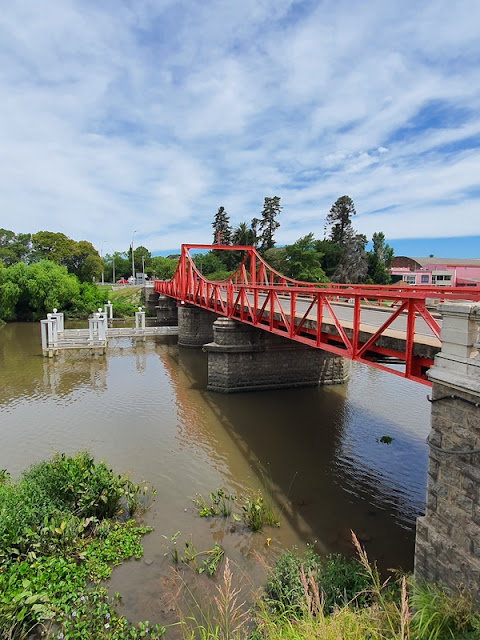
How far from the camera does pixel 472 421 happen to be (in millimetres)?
4773

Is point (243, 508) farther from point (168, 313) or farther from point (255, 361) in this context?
point (168, 313)

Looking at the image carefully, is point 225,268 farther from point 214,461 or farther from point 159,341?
point 214,461

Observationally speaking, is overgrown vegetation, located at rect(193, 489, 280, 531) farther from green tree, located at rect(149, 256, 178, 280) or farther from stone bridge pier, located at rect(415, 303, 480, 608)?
green tree, located at rect(149, 256, 178, 280)

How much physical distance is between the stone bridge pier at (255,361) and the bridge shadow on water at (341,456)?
0.47 m

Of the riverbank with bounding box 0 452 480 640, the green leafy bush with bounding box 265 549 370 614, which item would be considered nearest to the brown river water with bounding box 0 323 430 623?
the riverbank with bounding box 0 452 480 640

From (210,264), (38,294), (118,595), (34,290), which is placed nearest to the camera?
(118,595)

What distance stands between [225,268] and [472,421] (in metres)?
64.8

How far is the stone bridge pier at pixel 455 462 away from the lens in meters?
4.74

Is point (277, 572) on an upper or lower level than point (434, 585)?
lower

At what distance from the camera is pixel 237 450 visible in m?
11.8

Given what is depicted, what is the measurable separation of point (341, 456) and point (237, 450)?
9.61 feet

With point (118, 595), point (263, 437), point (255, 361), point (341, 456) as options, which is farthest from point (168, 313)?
point (118, 595)

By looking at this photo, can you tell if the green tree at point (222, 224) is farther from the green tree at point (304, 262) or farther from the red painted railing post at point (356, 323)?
the red painted railing post at point (356, 323)

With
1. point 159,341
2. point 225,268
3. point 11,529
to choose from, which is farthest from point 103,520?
point 225,268
